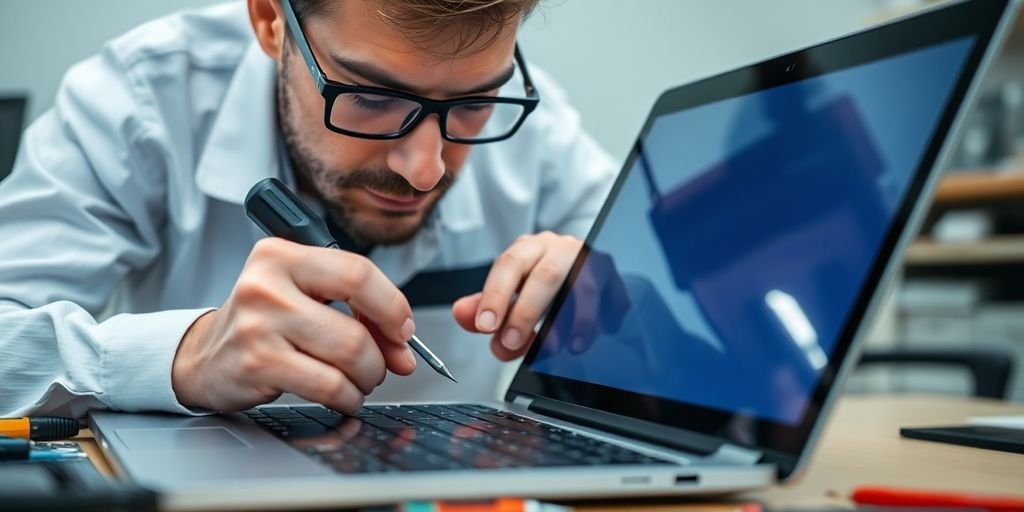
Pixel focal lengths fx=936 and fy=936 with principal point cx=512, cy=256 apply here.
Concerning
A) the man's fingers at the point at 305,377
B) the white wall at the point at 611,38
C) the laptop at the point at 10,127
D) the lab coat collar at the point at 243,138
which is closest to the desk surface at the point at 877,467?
the man's fingers at the point at 305,377

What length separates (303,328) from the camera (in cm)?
61

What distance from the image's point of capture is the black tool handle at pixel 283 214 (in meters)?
0.73

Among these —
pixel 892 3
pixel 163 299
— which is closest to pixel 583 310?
pixel 163 299

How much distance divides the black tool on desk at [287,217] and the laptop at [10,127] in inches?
26.5

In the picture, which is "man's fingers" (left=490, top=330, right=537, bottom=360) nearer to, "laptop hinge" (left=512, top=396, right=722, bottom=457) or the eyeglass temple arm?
"laptop hinge" (left=512, top=396, right=722, bottom=457)

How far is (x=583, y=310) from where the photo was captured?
2.44 ft

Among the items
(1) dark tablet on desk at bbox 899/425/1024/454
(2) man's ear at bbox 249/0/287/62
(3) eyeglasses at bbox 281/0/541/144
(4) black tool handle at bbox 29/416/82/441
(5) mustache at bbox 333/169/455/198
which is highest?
(2) man's ear at bbox 249/0/287/62

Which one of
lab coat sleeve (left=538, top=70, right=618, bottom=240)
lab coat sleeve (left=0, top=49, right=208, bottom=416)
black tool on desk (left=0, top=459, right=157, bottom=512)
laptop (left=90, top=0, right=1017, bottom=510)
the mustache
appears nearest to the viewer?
black tool on desk (left=0, top=459, right=157, bottom=512)

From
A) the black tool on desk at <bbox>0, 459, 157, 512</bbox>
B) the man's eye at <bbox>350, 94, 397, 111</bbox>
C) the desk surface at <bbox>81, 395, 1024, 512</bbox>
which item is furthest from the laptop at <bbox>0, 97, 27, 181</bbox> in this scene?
the black tool on desk at <bbox>0, 459, 157, 512</bbox>

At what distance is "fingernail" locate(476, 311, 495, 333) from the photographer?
0.79 meters

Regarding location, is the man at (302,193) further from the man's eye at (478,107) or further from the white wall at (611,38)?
the white wall at (611,38)

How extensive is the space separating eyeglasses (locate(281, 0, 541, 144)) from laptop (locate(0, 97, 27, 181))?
0.53 meters

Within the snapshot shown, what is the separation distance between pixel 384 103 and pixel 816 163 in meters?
0.43

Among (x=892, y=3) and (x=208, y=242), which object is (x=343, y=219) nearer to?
(x=208, y=242)
